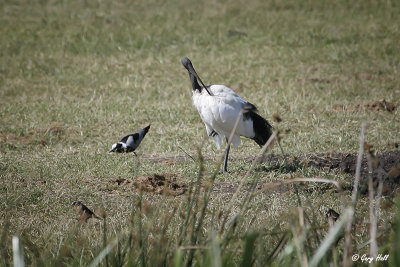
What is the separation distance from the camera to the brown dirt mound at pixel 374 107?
771 centimetres

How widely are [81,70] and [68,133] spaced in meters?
3.46

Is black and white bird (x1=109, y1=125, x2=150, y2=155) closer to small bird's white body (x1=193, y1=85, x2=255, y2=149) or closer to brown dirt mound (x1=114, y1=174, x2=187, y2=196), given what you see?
small bird's white body (x1=193, y1=85, x2=255, y2=149)

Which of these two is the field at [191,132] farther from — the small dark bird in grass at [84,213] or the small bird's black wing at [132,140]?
the small bird's black wing at [132,140]

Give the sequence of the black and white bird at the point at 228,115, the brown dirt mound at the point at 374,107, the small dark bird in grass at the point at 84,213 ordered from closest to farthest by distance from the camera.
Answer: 1. the small dark bird in grass at the point at 84,213
2. the black and white bird at the point at 228,115
3. the brown dirt mound at the point at 374,107

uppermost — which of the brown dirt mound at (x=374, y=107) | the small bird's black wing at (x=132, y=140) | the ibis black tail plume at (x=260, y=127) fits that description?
the ibis black tail plume at (x=260, y=127)

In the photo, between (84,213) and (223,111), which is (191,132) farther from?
(84,213)

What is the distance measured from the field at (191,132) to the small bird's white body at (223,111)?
1.05ft

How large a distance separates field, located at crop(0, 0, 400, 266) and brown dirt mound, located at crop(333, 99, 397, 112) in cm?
2

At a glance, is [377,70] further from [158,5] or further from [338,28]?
[158,5]

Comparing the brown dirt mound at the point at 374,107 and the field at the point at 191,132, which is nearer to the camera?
the field at the point at 191,132

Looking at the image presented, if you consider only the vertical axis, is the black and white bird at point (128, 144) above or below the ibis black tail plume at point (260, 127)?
below

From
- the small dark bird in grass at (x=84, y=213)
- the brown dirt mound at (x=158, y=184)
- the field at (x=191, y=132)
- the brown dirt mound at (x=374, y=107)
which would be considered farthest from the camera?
the brown dirt mound at (x=374, y=107)

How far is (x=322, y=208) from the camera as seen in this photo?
14.1 ft

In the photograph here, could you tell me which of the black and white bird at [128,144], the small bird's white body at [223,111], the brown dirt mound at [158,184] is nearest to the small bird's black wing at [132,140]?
the black and white bird at [128,144]
